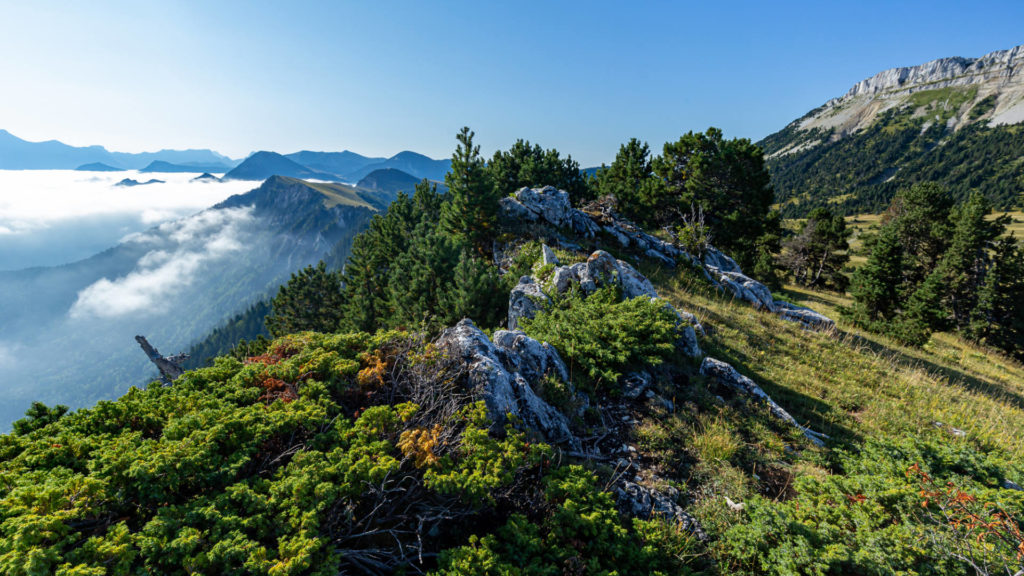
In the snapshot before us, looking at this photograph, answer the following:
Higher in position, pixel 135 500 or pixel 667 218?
pixel 667 218

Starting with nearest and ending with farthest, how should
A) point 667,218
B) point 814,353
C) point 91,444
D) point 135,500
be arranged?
point 135,500, point 91,444, point 814,353, point 667,218

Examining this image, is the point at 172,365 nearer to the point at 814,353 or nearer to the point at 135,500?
the point at 135,500

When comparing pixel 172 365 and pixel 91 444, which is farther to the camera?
pixel 172 365

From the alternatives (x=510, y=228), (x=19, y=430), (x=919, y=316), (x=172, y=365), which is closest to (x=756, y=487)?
(x=19, y=430)

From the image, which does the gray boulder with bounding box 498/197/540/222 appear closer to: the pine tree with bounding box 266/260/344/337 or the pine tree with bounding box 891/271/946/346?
the pine tree with bounding box 266/260/344/337

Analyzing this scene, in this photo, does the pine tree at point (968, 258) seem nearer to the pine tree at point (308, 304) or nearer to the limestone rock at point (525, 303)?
the limestone rock at point (525, 303)

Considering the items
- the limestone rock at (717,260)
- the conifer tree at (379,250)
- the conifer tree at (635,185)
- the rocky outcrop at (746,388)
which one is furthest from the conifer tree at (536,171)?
the rocky outcrop at (746,388)

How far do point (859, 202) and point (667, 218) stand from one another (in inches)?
7861

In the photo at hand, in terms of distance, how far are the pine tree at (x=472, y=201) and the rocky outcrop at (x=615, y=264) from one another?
1.93 meters

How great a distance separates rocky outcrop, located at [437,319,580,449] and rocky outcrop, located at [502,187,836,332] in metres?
3.92

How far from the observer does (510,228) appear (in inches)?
939

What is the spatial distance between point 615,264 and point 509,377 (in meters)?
8.18

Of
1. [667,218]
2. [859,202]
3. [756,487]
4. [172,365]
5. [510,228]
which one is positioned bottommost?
[172,365]

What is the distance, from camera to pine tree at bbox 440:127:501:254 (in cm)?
2327
